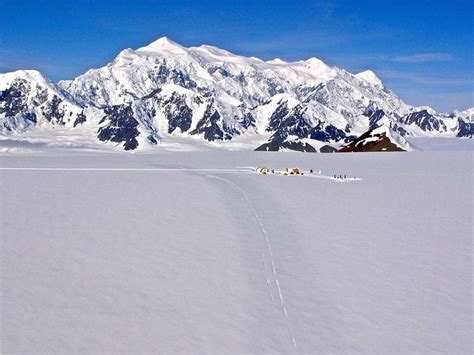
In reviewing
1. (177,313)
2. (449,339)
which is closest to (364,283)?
(449,339)

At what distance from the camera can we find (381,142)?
129 m

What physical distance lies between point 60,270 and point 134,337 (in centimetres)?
509

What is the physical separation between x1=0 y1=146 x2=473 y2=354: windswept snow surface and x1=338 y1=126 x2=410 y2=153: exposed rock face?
3961 inches

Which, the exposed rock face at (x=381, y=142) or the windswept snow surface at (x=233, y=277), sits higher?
the exposed rock face at (x=381, y=142)

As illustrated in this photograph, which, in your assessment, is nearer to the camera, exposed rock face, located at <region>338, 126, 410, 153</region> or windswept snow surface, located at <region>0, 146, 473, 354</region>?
windswept snow surface, located at <region>0, 146, 473, 354</region>

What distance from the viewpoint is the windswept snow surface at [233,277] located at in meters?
12.2

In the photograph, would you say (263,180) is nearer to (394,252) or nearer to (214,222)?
(214,222)

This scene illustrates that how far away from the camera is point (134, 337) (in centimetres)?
1204

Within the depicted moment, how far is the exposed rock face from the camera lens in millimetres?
126000

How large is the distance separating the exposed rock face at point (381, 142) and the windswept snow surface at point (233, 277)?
10060 cm

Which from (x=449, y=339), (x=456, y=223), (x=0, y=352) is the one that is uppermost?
(x=456, y=223)

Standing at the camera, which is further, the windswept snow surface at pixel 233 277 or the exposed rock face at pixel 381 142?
the exposed rock face at pixel 381 142

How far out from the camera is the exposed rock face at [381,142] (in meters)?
126

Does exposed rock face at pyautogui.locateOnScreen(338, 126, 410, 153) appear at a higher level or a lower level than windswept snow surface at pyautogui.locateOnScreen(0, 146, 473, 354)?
higher
